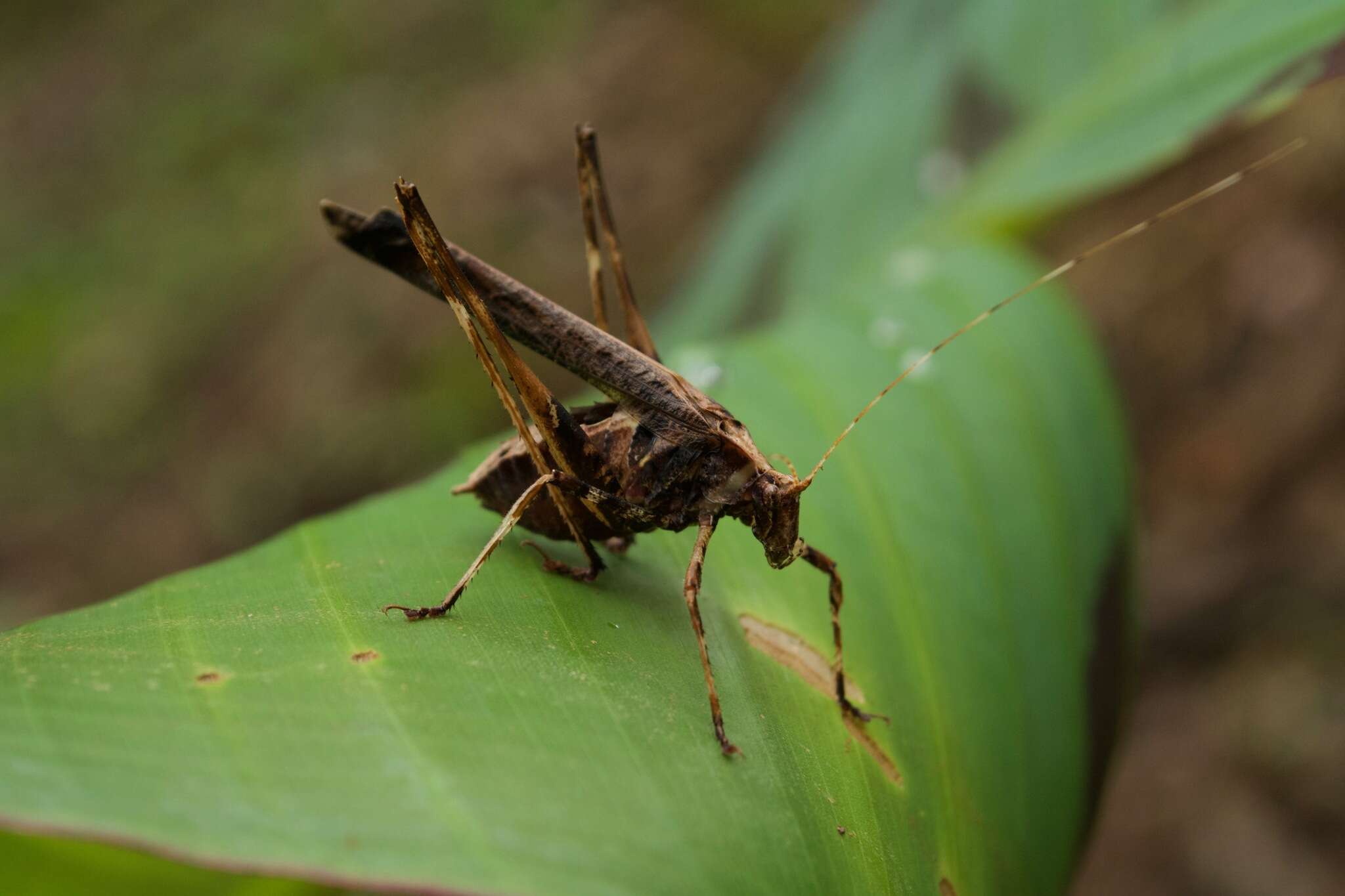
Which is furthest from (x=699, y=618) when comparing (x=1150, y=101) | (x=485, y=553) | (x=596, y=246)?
(x=1150, y=101)

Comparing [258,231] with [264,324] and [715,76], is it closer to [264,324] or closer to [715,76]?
[264,324]

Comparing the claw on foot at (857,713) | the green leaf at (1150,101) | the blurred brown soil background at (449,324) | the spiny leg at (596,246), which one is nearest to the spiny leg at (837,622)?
the claw on foot at (857,713)

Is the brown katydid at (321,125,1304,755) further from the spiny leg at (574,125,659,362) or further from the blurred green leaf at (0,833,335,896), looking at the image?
the blurred green leaf at (0,833,335,896)

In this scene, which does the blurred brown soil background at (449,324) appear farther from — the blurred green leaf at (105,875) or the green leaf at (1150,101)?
the blurred green leaf at (105,875)

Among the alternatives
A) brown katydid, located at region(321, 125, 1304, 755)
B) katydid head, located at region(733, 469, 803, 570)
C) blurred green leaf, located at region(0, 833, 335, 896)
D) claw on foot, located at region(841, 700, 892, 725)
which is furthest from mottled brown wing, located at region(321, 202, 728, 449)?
blurred green leaf, located at region(0, 833, 335, 896)

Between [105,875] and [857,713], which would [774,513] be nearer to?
[857,713]

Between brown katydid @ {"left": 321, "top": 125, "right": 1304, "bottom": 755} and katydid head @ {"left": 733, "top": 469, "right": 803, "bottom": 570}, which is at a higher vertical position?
brown katydid @ {"left": 321, "top": 125, "right": 1304, "bottom": 755}
